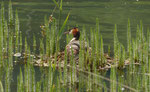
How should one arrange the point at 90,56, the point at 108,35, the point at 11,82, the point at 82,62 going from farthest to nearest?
the point at 108,35 < the point at 90,56 < the point at 82,62 < the point at 11,82

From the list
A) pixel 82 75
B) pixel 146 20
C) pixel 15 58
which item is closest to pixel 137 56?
pixel 82 75

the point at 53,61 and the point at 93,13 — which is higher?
the point at 93,13

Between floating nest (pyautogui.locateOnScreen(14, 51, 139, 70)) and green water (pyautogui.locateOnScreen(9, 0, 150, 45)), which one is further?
green water (pyautogui.locateOnScreen(9, 0, 150, 45))

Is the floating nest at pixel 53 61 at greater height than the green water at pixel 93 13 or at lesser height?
lesser

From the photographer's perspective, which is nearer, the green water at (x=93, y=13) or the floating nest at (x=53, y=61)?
the floating nest at (x=53, y=61)

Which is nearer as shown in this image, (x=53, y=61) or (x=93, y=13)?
(x=53, y=61)

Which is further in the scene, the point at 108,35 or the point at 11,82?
the point at 108,35

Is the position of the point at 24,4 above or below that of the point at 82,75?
above

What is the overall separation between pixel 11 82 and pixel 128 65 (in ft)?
9.01

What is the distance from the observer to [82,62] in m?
9.81

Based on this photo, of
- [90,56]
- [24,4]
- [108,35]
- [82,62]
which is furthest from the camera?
[24,4]

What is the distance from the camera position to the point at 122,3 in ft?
74.9

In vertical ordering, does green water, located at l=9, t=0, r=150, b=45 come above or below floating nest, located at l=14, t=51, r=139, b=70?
above

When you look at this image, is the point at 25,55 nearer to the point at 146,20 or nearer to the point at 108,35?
the point at 108,35
